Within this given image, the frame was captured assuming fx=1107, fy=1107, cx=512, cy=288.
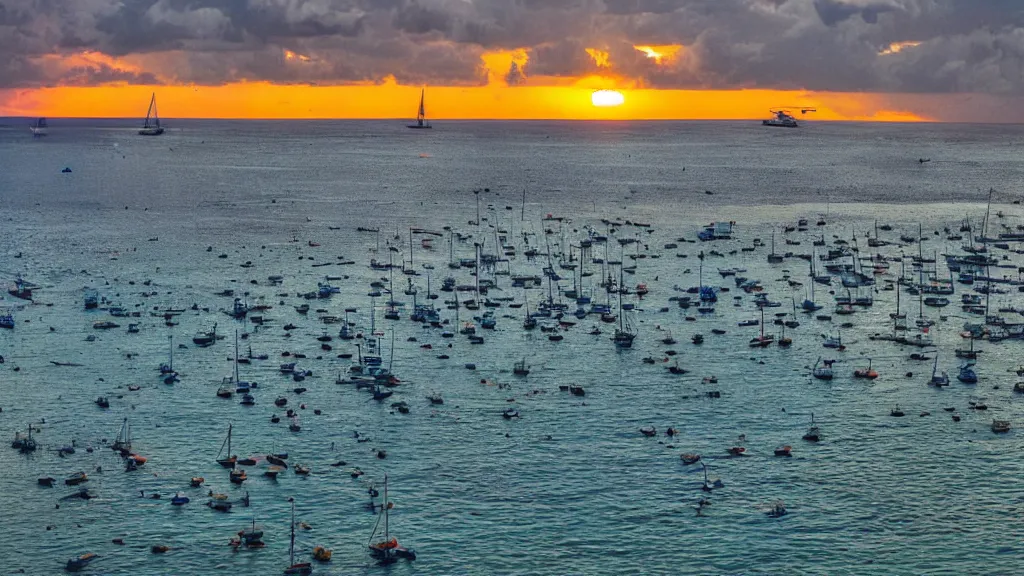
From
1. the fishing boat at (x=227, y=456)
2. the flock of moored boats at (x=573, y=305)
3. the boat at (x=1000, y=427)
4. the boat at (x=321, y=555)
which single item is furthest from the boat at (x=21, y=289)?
the boat at (x=1000, y=427)

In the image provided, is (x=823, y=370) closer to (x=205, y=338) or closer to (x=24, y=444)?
(x=205, y=338)

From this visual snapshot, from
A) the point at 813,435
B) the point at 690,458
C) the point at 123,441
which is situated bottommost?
the point at 123,441

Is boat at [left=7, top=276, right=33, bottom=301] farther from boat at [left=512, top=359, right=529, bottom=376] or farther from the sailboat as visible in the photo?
the sailboat

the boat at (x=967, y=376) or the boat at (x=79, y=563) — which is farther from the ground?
the boat at (x=967, y=376)

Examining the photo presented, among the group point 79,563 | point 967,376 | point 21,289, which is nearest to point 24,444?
point 79,563

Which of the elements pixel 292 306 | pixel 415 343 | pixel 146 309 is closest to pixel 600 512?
pixel 415 343

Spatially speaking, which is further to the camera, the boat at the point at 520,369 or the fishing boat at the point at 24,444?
the boat at the point at 520,369

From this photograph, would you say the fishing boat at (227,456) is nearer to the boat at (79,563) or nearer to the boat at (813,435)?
the boat at (79,563)

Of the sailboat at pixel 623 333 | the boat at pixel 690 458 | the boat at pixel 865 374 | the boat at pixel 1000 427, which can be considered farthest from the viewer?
the sailboat at pixel 623 333

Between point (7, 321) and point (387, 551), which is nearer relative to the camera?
point (387, 551)
